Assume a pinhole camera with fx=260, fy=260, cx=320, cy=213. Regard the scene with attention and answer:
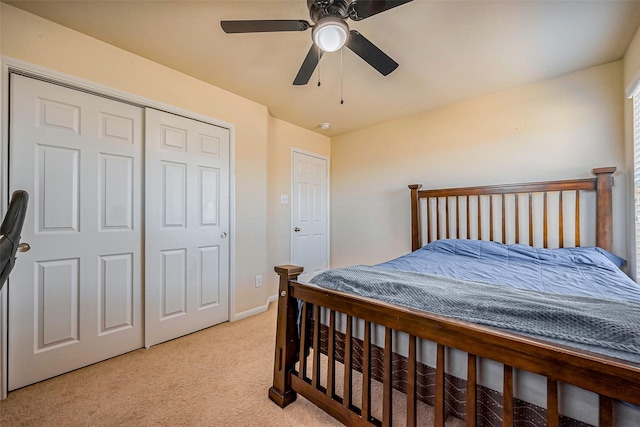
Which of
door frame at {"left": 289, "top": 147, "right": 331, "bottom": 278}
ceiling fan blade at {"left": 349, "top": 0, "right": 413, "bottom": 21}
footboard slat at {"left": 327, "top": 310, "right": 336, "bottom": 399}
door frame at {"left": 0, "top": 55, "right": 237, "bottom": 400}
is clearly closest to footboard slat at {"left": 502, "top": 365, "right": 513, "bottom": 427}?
footboard slat at {"left": 327, "top": 310, "right": 336, "bottom": 399}

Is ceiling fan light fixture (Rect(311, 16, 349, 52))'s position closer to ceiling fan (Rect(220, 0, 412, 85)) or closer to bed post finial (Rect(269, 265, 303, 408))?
ceiling fan (Rect(220, 0, 412, 85))

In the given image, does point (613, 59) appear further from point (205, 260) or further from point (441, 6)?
point (205, 260)

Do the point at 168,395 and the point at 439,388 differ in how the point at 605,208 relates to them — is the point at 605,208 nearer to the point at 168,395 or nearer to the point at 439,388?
the point at 439,388

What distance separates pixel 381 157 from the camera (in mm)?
3398

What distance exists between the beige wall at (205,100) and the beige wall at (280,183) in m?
0.02

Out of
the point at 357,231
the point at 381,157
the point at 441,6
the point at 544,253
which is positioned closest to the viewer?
the point at 441,6

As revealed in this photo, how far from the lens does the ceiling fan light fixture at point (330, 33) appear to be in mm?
1297

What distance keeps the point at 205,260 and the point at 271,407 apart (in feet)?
A: 4.64

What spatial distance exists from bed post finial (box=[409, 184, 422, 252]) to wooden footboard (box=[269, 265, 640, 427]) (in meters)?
1.76

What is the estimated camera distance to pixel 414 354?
0.93 meters

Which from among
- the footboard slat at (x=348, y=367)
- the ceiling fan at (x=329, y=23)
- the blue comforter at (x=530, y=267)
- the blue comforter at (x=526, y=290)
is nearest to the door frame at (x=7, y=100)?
the ceiling fan at (x=329, y=23)

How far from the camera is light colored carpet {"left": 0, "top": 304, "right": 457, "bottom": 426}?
1326 mm

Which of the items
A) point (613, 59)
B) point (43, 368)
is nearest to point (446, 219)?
point (613, 59)

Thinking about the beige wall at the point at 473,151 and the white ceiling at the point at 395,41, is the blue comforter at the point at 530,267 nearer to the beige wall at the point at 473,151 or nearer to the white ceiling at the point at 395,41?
the beige wall at the point at 473,151
